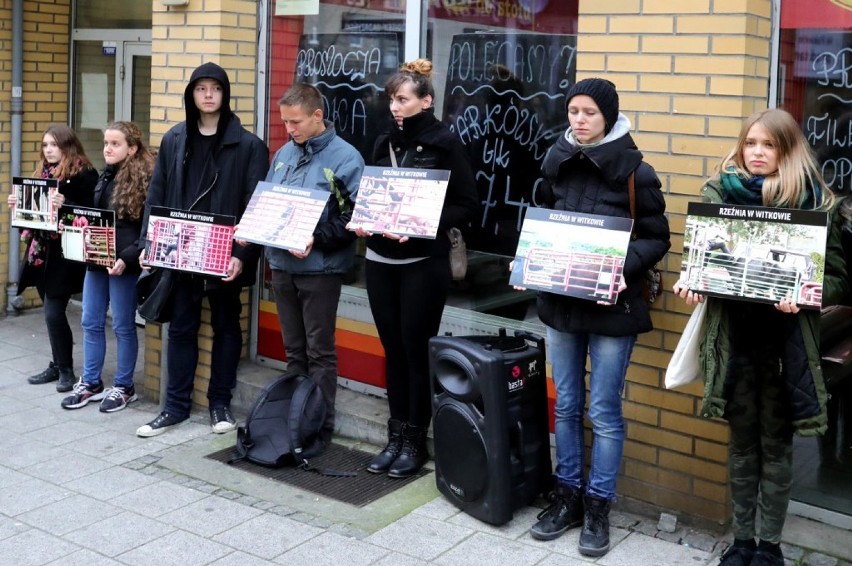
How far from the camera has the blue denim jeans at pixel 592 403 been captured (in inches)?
172

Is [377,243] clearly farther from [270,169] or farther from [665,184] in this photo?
[665,184]

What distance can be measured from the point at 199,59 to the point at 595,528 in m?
3.72

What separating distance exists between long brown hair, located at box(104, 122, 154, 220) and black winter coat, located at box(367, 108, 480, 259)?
6.35ft

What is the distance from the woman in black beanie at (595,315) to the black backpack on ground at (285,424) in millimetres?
1454

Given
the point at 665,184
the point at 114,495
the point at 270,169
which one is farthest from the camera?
the point at 270,169

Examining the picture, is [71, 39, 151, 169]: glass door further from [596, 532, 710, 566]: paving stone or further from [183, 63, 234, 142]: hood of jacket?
[596, 532, 710, 566]: paving stone

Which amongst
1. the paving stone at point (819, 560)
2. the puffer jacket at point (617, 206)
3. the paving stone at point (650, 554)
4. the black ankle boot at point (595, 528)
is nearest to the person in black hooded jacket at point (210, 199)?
the puffer jacket at point (617, 206)

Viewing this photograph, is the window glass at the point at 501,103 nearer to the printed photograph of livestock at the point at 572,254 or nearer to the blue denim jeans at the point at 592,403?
the blue denim jeans at the point at 592,403

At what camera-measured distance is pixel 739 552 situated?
4.17 metres

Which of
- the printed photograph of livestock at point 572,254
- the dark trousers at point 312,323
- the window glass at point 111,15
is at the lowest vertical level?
the dark trousers at point 312,323

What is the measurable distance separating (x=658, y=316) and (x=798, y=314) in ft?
2.70

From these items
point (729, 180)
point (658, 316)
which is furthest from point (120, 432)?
point (729, 180)

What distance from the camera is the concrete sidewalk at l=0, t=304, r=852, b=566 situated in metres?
4.38

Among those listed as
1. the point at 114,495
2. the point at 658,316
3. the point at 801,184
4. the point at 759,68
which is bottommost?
the point at 114,495
